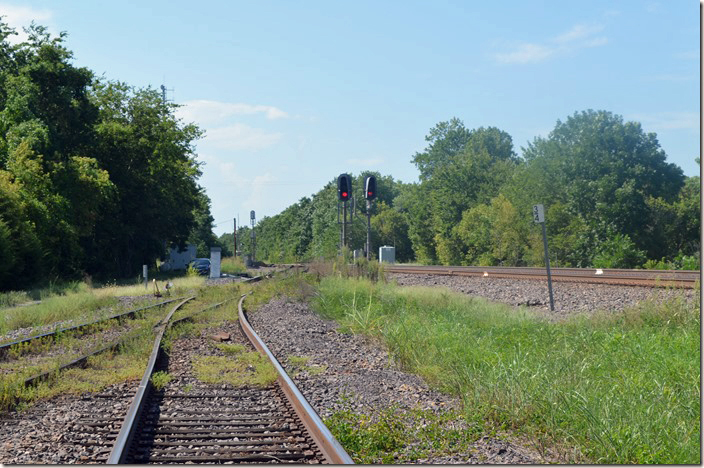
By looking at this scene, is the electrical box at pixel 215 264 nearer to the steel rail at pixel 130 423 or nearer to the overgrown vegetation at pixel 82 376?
the overgrown vegetation at pixel 82 376

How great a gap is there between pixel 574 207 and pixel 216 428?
173 feet

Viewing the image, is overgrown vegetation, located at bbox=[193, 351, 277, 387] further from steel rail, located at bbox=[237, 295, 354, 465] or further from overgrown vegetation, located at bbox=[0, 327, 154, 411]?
overgrown vegetation, located at bbox=[0, 327, 154, 411]

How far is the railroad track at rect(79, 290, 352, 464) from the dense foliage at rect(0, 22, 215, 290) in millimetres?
23718

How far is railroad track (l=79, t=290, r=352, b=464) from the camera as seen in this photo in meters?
6.11

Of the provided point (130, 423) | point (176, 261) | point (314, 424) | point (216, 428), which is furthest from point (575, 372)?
point (176, 261)

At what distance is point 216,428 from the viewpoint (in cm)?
708

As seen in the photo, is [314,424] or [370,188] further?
[370,188]

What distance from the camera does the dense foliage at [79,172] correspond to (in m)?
34.2

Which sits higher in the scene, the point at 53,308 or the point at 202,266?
the point at 202,266

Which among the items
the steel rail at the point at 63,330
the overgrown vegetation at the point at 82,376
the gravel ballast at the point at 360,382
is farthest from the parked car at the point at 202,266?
the overgrown vegetation at the point at 82,376

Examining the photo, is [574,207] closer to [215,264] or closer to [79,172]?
[215,264]

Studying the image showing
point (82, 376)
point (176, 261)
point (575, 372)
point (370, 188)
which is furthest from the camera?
point (176, 261)

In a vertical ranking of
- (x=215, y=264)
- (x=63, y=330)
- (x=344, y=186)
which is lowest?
(x=63, y=330)

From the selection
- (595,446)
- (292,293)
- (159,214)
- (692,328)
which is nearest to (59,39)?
(159,214)
